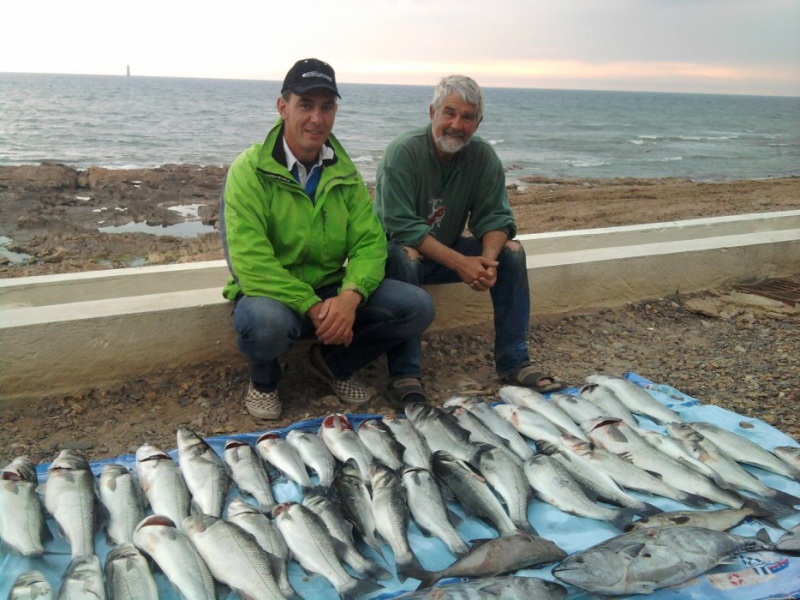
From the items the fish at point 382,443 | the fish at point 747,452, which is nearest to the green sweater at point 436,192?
the fish at point 382,443

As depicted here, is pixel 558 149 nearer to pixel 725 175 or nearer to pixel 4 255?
pixel 725 175

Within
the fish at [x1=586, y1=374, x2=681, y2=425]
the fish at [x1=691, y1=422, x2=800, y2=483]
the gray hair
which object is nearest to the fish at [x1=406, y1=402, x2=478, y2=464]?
the fish at [x1=586, y1=374, x2=681, y2=425]

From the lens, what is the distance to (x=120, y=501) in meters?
2.99

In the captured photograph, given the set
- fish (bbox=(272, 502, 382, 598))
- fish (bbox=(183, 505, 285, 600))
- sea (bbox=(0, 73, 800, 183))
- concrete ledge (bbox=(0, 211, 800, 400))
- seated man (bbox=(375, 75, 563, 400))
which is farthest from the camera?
sea (bbox=(0, 73, 800, 183))

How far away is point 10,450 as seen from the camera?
3.78 meters

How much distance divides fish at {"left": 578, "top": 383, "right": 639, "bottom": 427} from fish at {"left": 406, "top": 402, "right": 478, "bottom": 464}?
→ 0.99 m

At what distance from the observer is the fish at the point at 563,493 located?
3123 mm

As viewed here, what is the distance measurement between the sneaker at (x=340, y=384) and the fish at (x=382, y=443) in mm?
647

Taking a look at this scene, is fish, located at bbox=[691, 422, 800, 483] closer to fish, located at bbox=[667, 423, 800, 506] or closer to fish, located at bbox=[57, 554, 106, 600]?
fish, located at bbox=[667, 423, 800, 506]

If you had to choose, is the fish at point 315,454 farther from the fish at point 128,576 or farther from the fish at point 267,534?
the fish at point 128,576

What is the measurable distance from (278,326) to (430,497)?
1.27 metres

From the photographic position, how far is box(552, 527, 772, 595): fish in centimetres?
254

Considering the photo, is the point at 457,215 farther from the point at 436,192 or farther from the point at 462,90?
the point at 462,90

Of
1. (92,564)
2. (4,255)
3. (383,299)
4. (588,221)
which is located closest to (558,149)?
(588,221)
